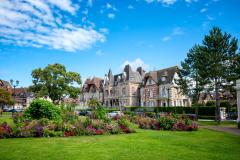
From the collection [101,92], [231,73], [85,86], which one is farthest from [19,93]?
[231,73]

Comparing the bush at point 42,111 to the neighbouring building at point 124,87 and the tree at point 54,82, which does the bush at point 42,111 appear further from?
the neighbouring building at point 124,87

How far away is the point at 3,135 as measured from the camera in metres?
14.9

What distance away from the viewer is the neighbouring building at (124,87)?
2776 inches

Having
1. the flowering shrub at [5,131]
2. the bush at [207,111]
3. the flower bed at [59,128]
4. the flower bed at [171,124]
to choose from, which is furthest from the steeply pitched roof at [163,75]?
the flowering shrub at [5,131]

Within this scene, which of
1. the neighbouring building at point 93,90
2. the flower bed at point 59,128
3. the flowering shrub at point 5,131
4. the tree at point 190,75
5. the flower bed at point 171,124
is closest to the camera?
the flowering shrub at point 5,131

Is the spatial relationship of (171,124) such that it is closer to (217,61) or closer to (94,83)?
(217,61)

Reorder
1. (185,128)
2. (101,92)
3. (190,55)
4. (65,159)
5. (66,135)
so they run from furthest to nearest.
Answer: (101,92)
(190,55)
(185,128)
(66,135)
(65,159)

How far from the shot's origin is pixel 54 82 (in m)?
59.2

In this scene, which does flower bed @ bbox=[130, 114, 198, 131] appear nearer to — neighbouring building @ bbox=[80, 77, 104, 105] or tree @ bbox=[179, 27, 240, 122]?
tree @ bbox=[179, 27, 240, 122]

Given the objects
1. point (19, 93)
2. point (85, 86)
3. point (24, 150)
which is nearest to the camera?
point (24, 150)

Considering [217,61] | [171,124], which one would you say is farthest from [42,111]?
[217,61]

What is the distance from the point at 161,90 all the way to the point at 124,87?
1313 cm

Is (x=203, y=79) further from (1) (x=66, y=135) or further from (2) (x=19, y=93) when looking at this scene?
(2) (x=19, y=93)

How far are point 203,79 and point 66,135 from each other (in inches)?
956
